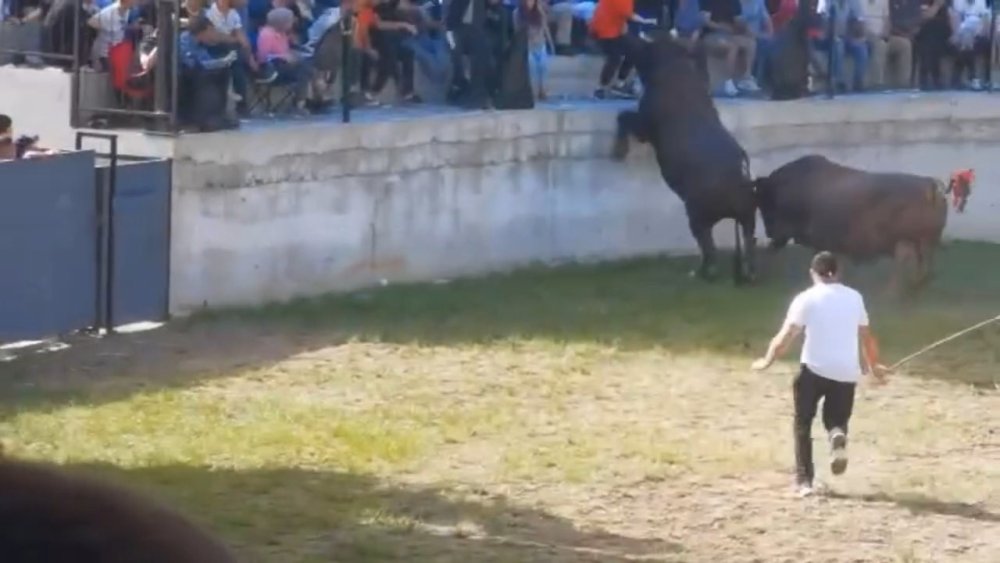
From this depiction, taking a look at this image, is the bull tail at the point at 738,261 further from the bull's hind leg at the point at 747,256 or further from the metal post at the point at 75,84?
the metal post at the point at 75,84

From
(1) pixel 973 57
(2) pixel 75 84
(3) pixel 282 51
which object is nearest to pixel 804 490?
(2) pixel 75 84

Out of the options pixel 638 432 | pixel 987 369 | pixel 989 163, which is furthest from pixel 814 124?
pixel 638 432

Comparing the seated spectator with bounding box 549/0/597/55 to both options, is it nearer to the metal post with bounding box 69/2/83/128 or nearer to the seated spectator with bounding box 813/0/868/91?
the seated spectator with bounding box 813/0/868/91

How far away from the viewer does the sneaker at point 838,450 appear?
1024cm

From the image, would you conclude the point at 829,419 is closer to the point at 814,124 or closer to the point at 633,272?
the point at 633,272

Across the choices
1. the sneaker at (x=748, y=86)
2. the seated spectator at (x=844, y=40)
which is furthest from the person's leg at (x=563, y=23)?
the seated spectator at (x=844, y=40)

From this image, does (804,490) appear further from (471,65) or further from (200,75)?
(471,65)

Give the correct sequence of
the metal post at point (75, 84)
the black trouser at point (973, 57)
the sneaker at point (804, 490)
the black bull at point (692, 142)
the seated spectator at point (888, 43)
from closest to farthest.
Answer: the sneaker at point (804, 490)
the metal post at point (75, 84)
the black bull at point (692, 142)
the seated spectator at point (888, 43)
the black trouser at point (973, 57)

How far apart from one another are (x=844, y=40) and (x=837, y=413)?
533 inches

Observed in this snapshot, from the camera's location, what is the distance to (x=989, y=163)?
23.4 meters

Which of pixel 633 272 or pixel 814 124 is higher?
pixel 814 124

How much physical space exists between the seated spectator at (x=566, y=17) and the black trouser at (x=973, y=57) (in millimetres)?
4916

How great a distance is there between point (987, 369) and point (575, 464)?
5164mm

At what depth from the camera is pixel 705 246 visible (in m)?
19.5
